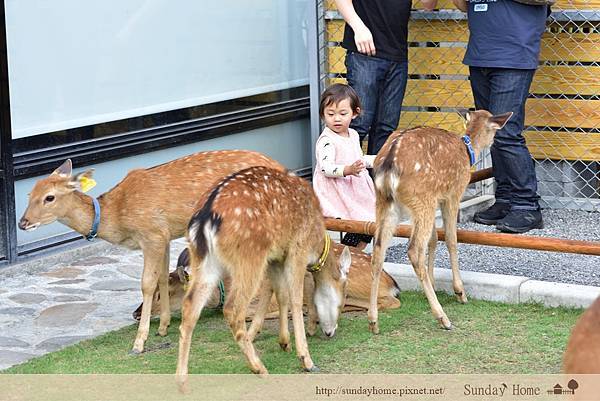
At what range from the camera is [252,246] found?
4.60m

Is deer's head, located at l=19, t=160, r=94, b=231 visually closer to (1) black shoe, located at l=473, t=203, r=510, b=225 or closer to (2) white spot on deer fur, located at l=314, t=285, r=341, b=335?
(2) white spot on deer fur, located at l=314, t=285, r=341, b=335

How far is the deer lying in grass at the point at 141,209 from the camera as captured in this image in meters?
5.31

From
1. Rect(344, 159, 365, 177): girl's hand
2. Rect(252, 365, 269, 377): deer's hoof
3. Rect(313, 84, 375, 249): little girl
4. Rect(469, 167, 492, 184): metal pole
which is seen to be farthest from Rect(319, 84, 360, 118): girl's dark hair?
Rect(252, 365, 269, 377): deer's hoof

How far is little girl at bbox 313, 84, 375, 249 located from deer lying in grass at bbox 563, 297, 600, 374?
360cm

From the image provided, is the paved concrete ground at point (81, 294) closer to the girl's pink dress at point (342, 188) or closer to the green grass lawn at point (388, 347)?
the green grass lawn at point (388, 347)

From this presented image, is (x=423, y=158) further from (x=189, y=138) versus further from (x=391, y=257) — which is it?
(x=189, y=138)

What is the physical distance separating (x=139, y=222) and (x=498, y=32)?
3076 mm

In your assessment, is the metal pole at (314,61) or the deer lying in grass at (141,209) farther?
the metal pole at (314,61)

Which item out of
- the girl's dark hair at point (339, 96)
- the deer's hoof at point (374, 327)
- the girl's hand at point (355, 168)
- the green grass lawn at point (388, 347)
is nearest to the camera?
the green grass lawn at point (388, 347)

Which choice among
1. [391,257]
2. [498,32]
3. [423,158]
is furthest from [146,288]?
[498,32]

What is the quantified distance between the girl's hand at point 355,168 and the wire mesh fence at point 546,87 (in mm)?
2296

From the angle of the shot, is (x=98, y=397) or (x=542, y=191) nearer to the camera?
(x=98, y=397)

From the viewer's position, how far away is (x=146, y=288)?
5.34 metres

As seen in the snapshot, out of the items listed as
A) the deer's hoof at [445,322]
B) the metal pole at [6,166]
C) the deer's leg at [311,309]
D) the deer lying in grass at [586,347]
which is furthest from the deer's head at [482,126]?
the deer lying in grass at [586,347]
